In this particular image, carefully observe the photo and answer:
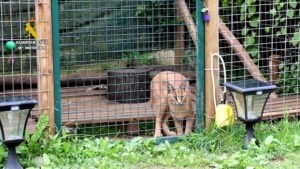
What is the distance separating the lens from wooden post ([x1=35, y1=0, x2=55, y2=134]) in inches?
191

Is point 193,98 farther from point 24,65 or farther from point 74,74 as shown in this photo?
point 24,65

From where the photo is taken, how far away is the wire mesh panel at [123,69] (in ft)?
19.9

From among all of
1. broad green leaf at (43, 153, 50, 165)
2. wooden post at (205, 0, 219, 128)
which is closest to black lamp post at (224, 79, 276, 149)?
wooden post at (205, 0, 219, 128)

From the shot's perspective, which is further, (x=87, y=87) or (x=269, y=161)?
(x=87, y=87)

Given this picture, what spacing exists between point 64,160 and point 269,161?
1886 mm

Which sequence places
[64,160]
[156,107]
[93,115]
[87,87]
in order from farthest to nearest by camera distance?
[87,87] → [156,107] → [93,115] → [64,160]

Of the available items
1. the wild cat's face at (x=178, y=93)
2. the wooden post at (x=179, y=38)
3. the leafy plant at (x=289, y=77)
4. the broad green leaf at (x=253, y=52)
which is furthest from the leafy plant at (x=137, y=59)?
the leafy plant at (x=289, y=77)

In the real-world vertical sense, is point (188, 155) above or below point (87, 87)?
below

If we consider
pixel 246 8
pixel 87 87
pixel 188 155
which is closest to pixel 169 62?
pixel 87 87

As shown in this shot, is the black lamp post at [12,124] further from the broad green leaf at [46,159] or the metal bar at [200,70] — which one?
the metal bar at [200,70]

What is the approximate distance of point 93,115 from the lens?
5945 millimetres

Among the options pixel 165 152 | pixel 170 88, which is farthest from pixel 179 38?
pixel 165 152

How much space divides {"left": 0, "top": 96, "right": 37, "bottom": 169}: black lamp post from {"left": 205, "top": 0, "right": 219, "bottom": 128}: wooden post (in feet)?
6.52

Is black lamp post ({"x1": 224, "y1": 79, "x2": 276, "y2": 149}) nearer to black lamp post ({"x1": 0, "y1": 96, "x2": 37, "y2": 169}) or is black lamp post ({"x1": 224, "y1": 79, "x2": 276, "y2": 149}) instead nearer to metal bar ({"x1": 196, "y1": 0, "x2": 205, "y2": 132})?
metal bar ({"x1": 196, "y1": 0, "x2": 205, "y2": 132})
